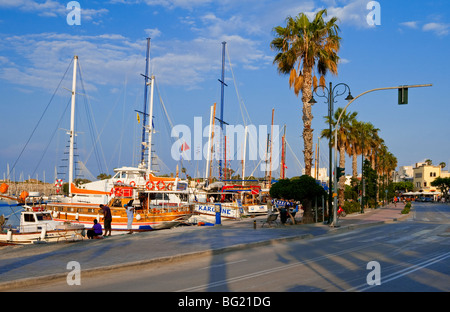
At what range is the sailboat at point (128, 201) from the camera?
30.3m

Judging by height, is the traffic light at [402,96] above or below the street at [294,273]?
above

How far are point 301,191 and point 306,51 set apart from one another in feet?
36.4

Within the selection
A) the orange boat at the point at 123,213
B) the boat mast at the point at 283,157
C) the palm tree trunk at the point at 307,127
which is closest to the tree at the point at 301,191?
the palm tree trunk at the point at 307,127

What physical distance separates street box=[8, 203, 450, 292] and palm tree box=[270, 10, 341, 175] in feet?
49.7

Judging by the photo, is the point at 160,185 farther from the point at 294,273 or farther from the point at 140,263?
the point at 294,273

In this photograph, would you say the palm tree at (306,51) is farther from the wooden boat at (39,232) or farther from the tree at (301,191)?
the wooden boat at (39,232)

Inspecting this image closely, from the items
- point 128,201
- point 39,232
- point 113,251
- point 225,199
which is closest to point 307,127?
point 128,201

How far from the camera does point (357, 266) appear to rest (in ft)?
39.7

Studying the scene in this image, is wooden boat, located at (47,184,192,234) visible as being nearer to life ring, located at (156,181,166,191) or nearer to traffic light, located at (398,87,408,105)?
life ring, located at (156,181,166,191)

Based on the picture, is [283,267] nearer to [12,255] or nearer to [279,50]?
[12,255]

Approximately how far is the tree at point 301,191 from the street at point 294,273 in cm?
927

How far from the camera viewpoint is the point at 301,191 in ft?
84.6

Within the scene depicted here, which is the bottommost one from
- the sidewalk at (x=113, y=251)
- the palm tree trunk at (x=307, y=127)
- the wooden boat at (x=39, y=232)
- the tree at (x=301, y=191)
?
the wooden boat at (x=39, y=232)

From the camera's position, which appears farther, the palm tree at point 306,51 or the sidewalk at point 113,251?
the palm tree at point 306,51
